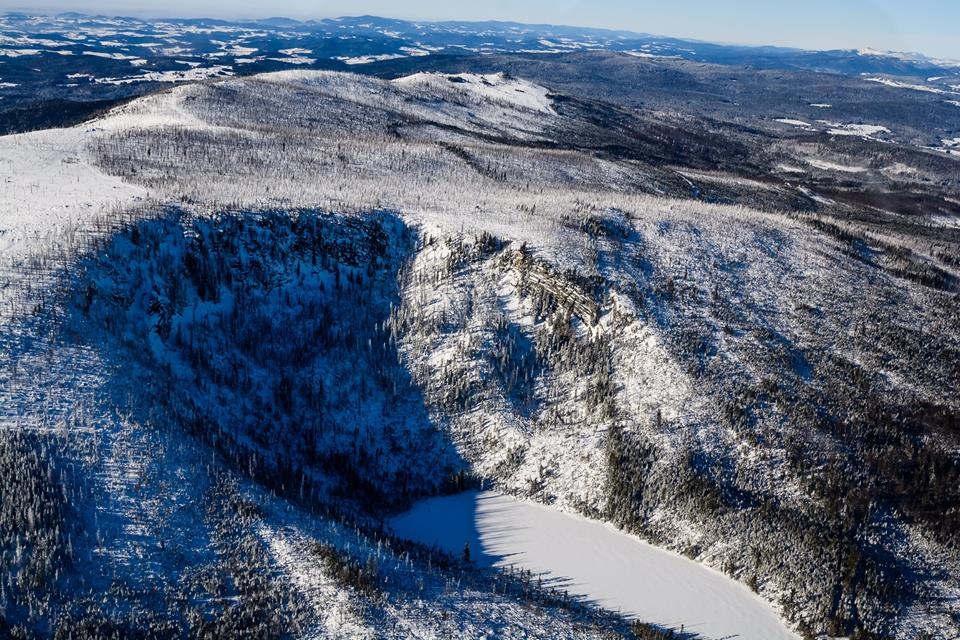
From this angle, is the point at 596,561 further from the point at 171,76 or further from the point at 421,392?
the point at 171,76

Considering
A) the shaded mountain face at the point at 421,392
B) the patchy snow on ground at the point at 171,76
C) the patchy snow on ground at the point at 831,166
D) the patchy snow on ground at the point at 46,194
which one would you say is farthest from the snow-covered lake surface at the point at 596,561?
the patchy snow on ground at the point at 171,76

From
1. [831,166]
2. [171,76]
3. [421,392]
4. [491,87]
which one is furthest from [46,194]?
[171,76]

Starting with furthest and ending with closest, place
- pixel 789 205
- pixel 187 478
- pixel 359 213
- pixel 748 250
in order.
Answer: pixel 789 205, pixel 748 250, pixel 359 213, pixel 187 478

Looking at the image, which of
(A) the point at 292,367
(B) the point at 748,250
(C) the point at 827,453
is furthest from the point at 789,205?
(A) the point at 292,367

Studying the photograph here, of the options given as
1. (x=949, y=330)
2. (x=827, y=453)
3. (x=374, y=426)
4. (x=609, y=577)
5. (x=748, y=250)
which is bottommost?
(x=609, y=577)

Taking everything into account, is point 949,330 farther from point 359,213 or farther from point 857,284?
point 359,213

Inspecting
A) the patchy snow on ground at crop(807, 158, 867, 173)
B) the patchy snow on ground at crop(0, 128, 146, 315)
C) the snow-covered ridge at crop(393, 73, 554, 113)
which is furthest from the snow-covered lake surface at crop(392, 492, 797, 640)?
the patchy snow on ground at crop(807, 158, 867, 173)
